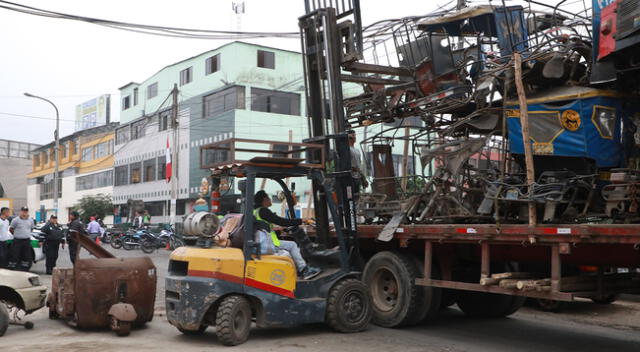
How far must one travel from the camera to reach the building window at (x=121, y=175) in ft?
154

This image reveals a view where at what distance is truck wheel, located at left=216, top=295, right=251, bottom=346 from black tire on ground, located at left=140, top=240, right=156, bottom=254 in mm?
18925

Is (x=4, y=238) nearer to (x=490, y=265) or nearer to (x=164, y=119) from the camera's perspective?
(x=490, y=265)

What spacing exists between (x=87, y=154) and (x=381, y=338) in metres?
52.2

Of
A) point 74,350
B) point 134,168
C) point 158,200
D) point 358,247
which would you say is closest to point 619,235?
point 358,247

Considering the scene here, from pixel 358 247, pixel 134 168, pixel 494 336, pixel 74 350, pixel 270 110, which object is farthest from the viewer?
pixel 134 168

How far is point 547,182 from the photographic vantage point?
7570 millimetres

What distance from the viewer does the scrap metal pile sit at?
7.43 meters

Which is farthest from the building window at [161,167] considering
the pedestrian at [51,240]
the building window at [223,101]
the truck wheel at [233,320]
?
the truck wheel at [233,320]

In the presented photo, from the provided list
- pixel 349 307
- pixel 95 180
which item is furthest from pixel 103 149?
pixel 349 307

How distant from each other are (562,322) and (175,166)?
72.4ft

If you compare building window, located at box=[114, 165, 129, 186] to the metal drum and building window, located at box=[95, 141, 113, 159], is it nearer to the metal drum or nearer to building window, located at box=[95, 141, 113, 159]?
building window, located at box=[95, 141, 113, 159]

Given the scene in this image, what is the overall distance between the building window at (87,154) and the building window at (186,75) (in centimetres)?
1945

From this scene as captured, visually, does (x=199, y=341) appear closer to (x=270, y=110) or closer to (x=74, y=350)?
(x=74, y=350)

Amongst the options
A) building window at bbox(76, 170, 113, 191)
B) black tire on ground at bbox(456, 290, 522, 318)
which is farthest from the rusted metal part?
building window at bbox(76, 170, 113, 191)
